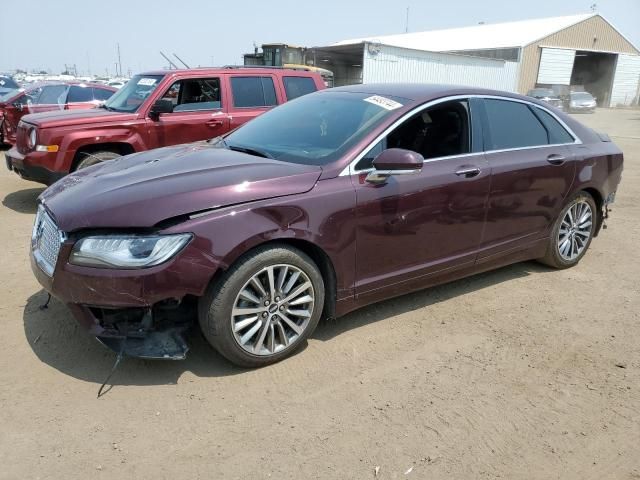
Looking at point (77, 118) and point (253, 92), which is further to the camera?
point (253, 92)

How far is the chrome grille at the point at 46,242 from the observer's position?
9.55 feet

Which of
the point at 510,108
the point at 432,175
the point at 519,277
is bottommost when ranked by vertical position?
the point at 519,277

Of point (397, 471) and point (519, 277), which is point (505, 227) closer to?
point (519, 277)

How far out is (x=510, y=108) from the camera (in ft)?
14.0

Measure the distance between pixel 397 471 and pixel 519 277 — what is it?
2.88 m

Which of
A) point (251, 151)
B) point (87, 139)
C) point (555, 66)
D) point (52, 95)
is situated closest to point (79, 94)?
point (52, 95)

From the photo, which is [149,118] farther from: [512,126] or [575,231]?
[575,231]

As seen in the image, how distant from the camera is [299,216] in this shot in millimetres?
3061

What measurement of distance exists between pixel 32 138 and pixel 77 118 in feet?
2.07

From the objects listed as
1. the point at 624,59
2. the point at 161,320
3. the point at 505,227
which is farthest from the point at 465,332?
the point at 624,59

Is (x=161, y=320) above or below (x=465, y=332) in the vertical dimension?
above

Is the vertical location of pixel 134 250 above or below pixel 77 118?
below

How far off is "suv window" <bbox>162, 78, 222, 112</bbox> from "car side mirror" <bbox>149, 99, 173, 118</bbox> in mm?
196

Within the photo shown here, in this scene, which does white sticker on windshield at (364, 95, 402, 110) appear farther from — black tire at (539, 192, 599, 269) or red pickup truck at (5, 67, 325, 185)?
red pickup truck at (5, 67, 325, 185)
